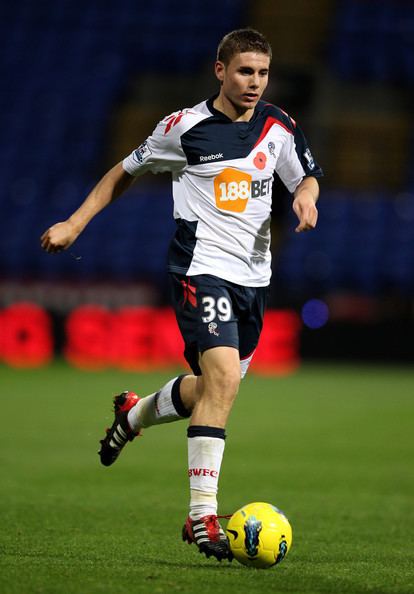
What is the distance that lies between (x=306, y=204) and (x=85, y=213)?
0.97m

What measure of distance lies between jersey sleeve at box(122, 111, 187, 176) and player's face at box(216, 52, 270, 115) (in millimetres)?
266

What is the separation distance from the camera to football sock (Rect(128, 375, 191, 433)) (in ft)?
18.0

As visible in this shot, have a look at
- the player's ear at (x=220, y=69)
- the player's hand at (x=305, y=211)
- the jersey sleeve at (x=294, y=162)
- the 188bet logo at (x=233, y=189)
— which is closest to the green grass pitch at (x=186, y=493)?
the player's hand at (x=305, y=211)

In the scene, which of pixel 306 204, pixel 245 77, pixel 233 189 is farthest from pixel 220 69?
pixel 306 204

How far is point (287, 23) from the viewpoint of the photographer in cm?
2311

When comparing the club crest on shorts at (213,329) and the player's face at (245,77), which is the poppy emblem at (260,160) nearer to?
the player's face at (245,77)

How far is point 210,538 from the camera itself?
455 cm

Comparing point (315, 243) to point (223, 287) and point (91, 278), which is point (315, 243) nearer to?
point (91, 278)

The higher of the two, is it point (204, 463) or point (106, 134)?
point (106, 134)

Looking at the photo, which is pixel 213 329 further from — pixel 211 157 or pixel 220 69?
pixel 220 69

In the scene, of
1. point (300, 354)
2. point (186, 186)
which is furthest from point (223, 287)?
point (300, 354)

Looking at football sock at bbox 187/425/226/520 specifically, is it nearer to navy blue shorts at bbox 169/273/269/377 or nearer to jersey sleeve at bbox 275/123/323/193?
navy blue shorts at bbox 169/273/269/377

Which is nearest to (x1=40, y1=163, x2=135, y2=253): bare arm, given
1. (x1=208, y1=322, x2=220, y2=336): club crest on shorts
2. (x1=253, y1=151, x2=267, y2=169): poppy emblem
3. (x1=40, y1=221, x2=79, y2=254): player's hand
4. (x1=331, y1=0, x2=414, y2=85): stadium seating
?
(x1=40, y1=221, x2=79, y2=254): player's hand

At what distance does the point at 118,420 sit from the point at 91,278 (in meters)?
13.1
